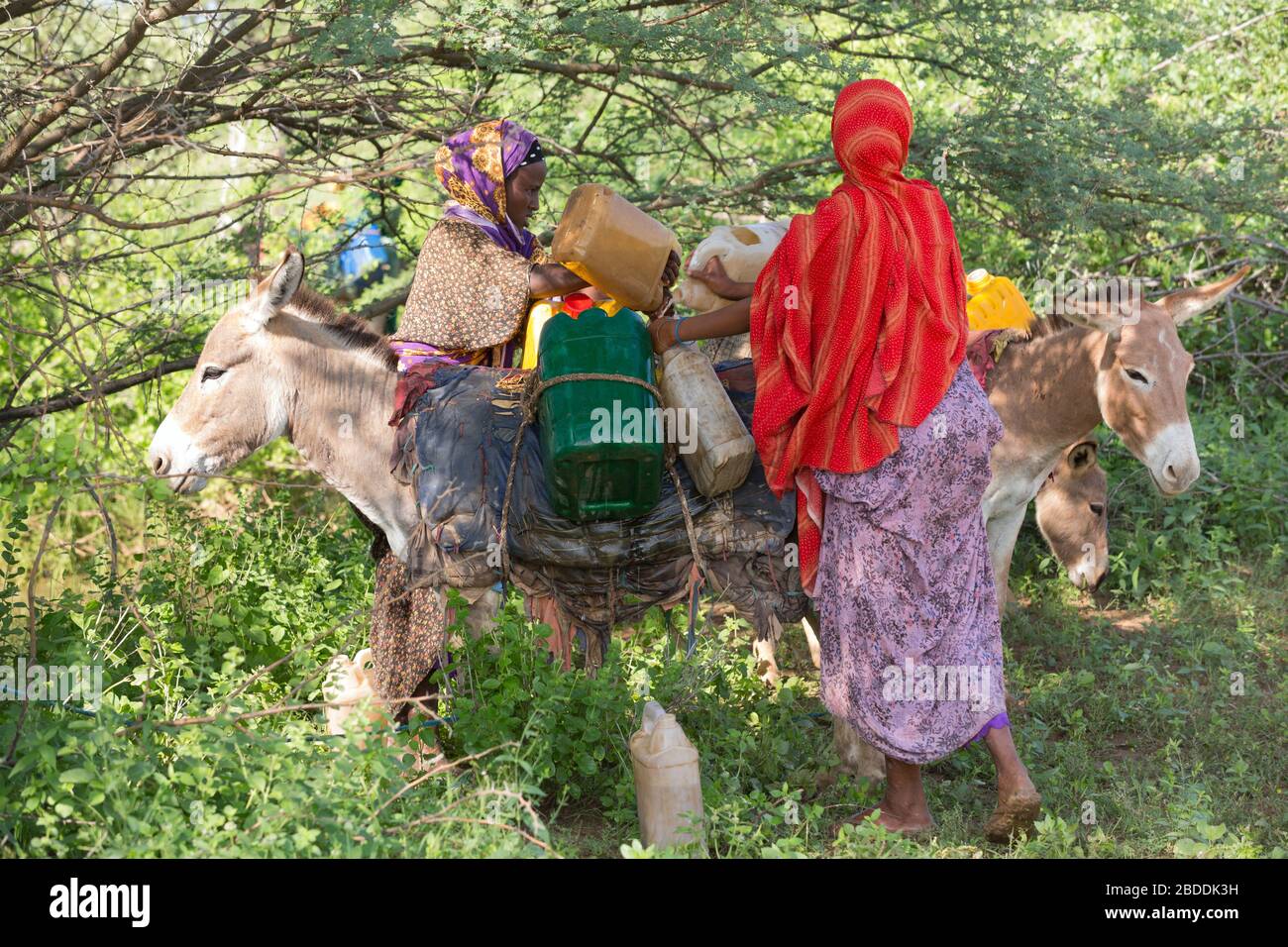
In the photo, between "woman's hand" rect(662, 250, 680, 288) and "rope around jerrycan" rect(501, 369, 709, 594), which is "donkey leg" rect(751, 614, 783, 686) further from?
"woman's hand" rect(662, 250, 680, 288)

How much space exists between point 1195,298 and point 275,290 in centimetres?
364

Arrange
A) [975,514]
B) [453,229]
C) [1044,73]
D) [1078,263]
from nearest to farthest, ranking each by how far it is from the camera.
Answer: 1. [975,514]
2. [453,229]
3. [1044,73]
4. [1078,263]

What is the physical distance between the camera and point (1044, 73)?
6.43 meters

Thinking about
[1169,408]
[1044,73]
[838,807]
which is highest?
[1044,73]

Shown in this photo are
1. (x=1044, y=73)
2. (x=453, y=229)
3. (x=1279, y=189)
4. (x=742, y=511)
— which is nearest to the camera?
(x=742, y=511)

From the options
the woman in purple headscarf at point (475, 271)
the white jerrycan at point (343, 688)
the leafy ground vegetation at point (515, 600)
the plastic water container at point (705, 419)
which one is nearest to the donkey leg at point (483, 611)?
the leafy ground vegetation at point (515, 600)

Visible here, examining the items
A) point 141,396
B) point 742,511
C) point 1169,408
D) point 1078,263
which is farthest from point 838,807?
point 141,396

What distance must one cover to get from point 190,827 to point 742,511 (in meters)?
2.06

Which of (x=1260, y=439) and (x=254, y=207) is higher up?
(x=254, y=207)

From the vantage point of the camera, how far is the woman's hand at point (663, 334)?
429cm

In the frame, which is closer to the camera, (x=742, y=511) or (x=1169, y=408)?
(x=742, y=511)

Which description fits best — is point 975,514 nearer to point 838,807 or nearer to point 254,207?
point 838,807

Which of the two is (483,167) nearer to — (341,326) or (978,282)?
(341,326)

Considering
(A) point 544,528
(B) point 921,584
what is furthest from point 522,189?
(B) point 921,584
